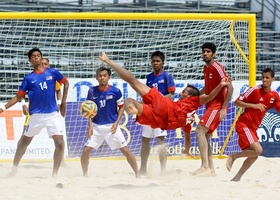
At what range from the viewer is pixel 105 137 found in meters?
10.6

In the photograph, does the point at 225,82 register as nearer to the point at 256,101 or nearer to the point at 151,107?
the point at 256,101

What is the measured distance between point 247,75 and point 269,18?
7.53m

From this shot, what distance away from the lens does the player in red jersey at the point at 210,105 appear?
10266 mm

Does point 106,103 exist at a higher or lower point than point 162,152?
higher

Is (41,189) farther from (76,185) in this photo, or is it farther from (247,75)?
(247,75)

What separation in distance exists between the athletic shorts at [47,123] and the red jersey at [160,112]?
172 centimetres

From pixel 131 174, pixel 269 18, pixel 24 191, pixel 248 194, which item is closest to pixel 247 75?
pixel 131 174

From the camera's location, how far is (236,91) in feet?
45.7

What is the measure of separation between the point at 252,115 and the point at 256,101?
0.21 meters

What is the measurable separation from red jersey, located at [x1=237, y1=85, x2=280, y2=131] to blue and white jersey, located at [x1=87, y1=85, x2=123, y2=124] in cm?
179

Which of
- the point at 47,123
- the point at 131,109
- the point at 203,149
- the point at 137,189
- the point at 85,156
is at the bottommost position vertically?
the point at 137,189

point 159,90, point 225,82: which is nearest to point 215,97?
point 225,82

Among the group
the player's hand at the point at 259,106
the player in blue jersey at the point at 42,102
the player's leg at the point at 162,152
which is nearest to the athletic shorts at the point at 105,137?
the player in blue jersey at the point at 42,102

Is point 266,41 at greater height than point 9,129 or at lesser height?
greater
